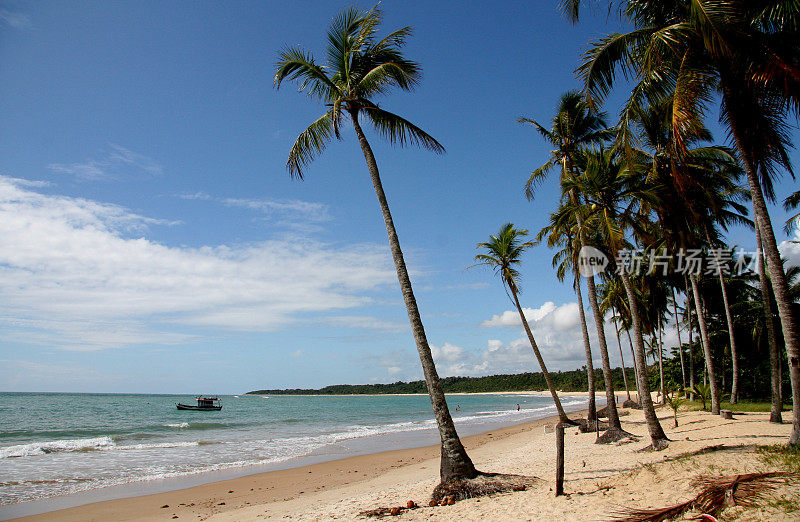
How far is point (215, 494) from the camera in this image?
11516 mm

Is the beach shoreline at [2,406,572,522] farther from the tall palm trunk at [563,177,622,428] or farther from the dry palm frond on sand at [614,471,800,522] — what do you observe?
the dry palm frond on sand at [614,471,800,522]

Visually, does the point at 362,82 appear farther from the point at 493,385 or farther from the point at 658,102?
the point at 493,385

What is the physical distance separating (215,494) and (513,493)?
26.5 ft

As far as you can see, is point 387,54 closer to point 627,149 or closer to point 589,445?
point 627,149

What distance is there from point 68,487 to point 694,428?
1862 centimetres

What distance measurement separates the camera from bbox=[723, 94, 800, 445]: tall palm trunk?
8.16 m

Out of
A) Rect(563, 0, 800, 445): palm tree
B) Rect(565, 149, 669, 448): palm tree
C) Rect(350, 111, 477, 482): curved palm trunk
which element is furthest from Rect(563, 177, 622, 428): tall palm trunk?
Rect(350, 111, 477, 482): curved palm trunk

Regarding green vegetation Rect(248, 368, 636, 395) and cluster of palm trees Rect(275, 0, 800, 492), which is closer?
cluster of palm trees Rect(275, 0, 800, 492)

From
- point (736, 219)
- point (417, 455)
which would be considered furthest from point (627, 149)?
point (736, 219)

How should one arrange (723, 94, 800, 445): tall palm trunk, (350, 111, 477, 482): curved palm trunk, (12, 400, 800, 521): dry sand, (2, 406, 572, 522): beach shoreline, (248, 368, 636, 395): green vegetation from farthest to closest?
(248, 368, 636, 395): green vegetation → (2, 406, 572, 522): beach shoreline → (723, 94, 800, 445): tall palm trunk → (350, 111, 477, 482): curved palm trunk → (12, 400, 800, 521): dry sand

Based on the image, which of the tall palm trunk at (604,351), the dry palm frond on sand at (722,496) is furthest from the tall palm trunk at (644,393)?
the dry palm frond on sand at (722,496)

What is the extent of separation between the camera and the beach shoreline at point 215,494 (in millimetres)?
9859

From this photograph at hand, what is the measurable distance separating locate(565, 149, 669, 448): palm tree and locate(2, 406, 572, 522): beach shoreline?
579 centimetres

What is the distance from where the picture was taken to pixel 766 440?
10.2 metres
